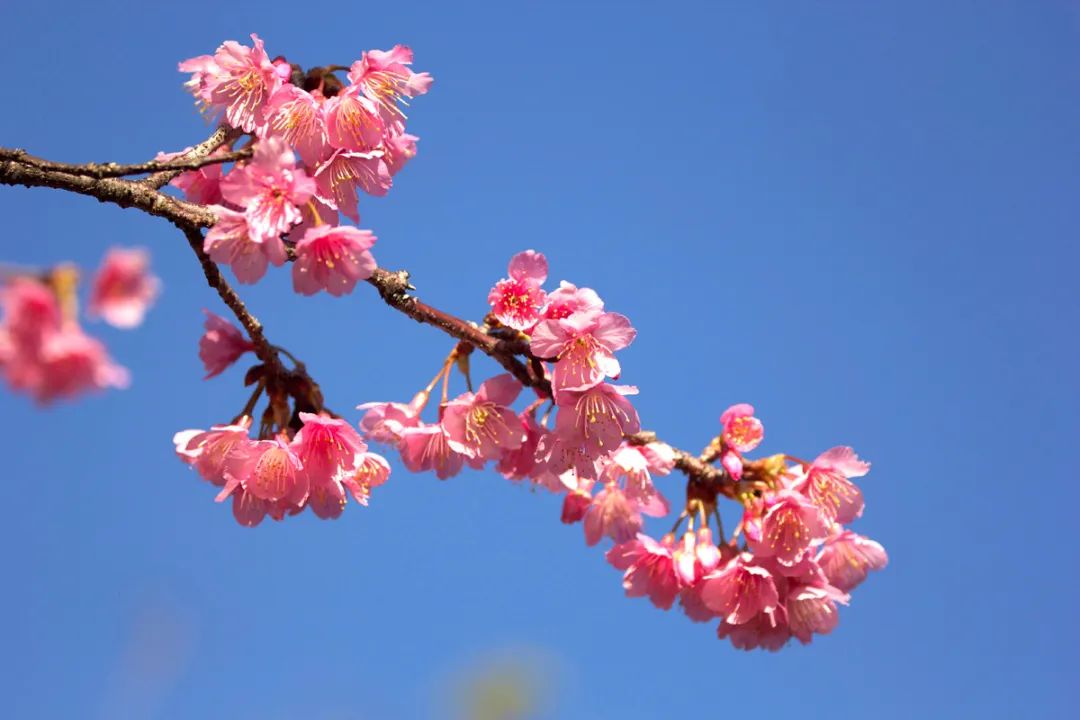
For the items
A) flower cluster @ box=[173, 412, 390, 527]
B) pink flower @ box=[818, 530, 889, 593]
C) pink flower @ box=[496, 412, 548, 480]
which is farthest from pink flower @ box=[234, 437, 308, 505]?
pink flower @ box=[818, 530, 889, 593]

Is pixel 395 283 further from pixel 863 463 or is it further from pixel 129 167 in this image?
pixel 863 463

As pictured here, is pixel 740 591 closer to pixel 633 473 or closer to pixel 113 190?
pixel 633 473

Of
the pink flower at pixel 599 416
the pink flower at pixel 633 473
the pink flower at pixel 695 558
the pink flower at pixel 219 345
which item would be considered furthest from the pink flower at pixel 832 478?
the pink flower at pixel 219 345

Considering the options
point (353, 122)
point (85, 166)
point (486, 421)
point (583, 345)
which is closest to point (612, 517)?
point (486, 421)

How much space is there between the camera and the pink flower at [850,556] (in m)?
3.74

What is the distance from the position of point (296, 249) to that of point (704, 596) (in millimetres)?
1963

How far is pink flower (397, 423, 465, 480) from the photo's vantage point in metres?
3.30

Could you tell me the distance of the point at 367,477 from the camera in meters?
3.22

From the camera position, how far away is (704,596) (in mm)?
3607

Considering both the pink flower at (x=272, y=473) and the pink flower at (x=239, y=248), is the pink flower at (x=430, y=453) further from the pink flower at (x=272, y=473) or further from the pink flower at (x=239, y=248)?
the pink flower at (x=239, y=248)

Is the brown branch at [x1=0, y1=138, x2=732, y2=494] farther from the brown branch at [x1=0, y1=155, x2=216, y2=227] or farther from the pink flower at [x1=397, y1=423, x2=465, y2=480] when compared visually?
the pink flower at [x1=397, y1=423, x2=465, y2=480]

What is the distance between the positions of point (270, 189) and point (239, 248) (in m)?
0.18

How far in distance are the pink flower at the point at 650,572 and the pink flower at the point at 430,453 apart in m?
0.85

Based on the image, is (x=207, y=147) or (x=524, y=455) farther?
(x=524, y=455)
